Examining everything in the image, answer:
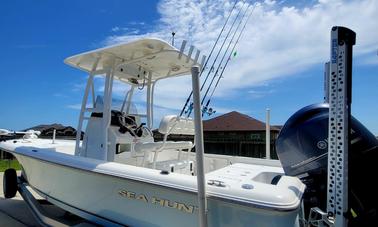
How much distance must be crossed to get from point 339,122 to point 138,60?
2.43 meters

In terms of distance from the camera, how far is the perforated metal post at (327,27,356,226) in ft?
5.33

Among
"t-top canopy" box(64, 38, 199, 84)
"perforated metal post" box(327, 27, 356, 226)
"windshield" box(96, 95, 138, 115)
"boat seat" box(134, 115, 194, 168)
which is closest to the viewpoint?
"perforated metal post" box(327, 27, 356, 226)

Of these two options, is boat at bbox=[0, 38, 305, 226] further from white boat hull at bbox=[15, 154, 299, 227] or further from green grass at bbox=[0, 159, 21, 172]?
green grass at bbox=[0, 159, 21, 172]

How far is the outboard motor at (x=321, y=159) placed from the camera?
1.90 metres

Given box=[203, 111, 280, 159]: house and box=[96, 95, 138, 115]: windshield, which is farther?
box=[203, 111, 280, 159]: house

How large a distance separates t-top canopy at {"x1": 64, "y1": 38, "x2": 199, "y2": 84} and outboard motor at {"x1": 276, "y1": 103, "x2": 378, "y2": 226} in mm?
1691

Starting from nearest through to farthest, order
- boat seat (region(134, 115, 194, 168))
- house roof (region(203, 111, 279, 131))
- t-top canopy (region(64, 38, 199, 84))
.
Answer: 1. t-top canopy (region(64, 38, 199, 84))
2. boat seat (region(134, 115, 194, 168))
3. house roof (region(203, 111, 279, 131))

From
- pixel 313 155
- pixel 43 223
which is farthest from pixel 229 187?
pixel 43 223

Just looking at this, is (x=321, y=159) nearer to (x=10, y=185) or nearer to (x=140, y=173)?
(x=140, y=173)

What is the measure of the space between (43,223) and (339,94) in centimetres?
302

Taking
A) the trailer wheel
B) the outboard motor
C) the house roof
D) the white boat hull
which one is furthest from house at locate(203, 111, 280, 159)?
the outboard motor

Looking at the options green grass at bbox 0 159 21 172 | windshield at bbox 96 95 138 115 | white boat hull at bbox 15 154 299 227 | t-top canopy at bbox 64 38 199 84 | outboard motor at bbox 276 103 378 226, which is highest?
t-top canopy at bbox 64 38 199 84

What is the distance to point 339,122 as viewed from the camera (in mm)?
1667

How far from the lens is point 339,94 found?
168cm
